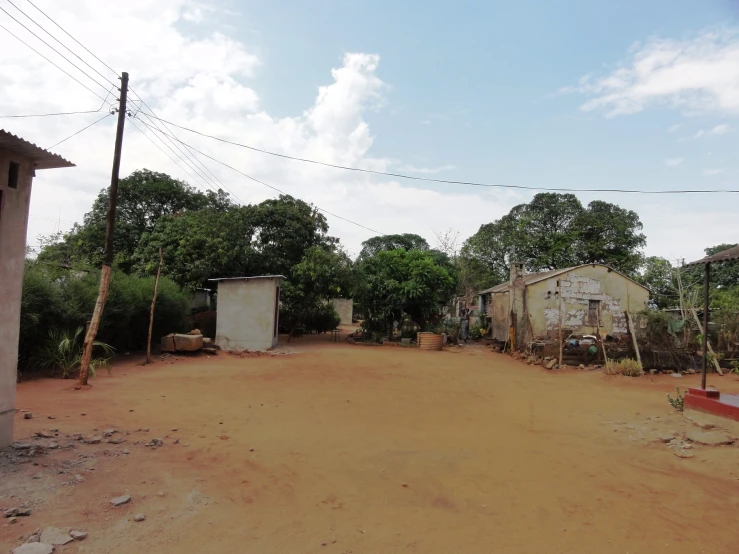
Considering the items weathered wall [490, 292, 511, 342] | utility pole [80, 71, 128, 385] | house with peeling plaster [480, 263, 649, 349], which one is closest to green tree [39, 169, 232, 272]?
utility pole [80, 71, 128, 385]

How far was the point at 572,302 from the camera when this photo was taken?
63.3ft

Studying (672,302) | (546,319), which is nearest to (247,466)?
(546,319)

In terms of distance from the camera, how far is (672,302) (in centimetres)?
2473

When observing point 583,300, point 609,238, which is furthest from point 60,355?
point 609,238

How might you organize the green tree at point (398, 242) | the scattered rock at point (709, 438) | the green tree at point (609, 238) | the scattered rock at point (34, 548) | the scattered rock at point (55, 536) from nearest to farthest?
the scattered rock at point (34, 548)
the scattered rock at point (55, 536)
the scattered rock at point (709, 438)
the green tree at point (609, 238)
the green tree at point (398, 242)

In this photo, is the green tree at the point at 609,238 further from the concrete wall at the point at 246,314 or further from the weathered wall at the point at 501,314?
the concrete wall at the point at 246,314

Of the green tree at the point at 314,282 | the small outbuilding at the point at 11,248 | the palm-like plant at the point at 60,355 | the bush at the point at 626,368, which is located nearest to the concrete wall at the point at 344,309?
the green tree at the point at 314,282

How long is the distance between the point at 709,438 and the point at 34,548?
25.9ft

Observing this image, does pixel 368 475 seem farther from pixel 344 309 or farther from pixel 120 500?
pixel 344 309

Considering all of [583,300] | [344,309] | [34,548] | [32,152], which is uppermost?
[32,152]

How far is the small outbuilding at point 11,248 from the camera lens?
5012 mm

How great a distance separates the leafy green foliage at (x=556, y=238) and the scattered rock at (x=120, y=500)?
27260 millimetres

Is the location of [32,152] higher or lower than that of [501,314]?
higher

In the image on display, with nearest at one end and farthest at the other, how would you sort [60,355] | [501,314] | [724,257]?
[724,257]
[60,355]
[501,314]
